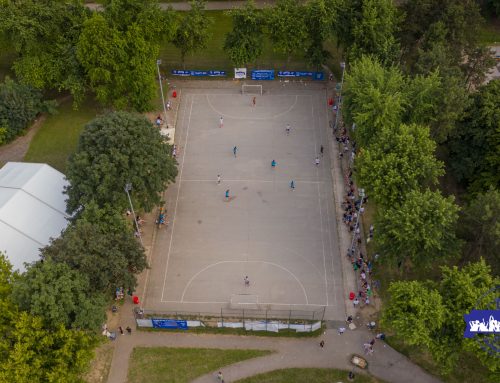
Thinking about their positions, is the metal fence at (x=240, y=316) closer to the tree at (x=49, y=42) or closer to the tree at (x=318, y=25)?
the tree at (x=49, y=42)

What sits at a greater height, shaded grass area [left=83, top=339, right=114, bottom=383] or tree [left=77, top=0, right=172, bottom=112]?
tree [left=77, top=0, right=172, bottom=112]

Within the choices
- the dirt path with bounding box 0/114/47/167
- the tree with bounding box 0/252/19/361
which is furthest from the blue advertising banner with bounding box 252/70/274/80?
the tree with bounding box 0/252/19/361

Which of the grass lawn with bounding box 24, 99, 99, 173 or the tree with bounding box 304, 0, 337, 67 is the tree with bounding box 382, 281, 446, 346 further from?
the grass lawn with bounding box 24, 99, 99, 173

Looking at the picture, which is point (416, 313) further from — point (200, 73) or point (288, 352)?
point (200, 73)

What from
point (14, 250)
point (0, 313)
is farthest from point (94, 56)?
point (0, 313)

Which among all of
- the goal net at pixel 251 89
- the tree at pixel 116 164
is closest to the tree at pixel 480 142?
the goal net at pixel 251 89

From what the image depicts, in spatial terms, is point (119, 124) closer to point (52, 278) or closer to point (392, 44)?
point (52, 278)

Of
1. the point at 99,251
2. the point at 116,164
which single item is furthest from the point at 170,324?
the point at 116,164
